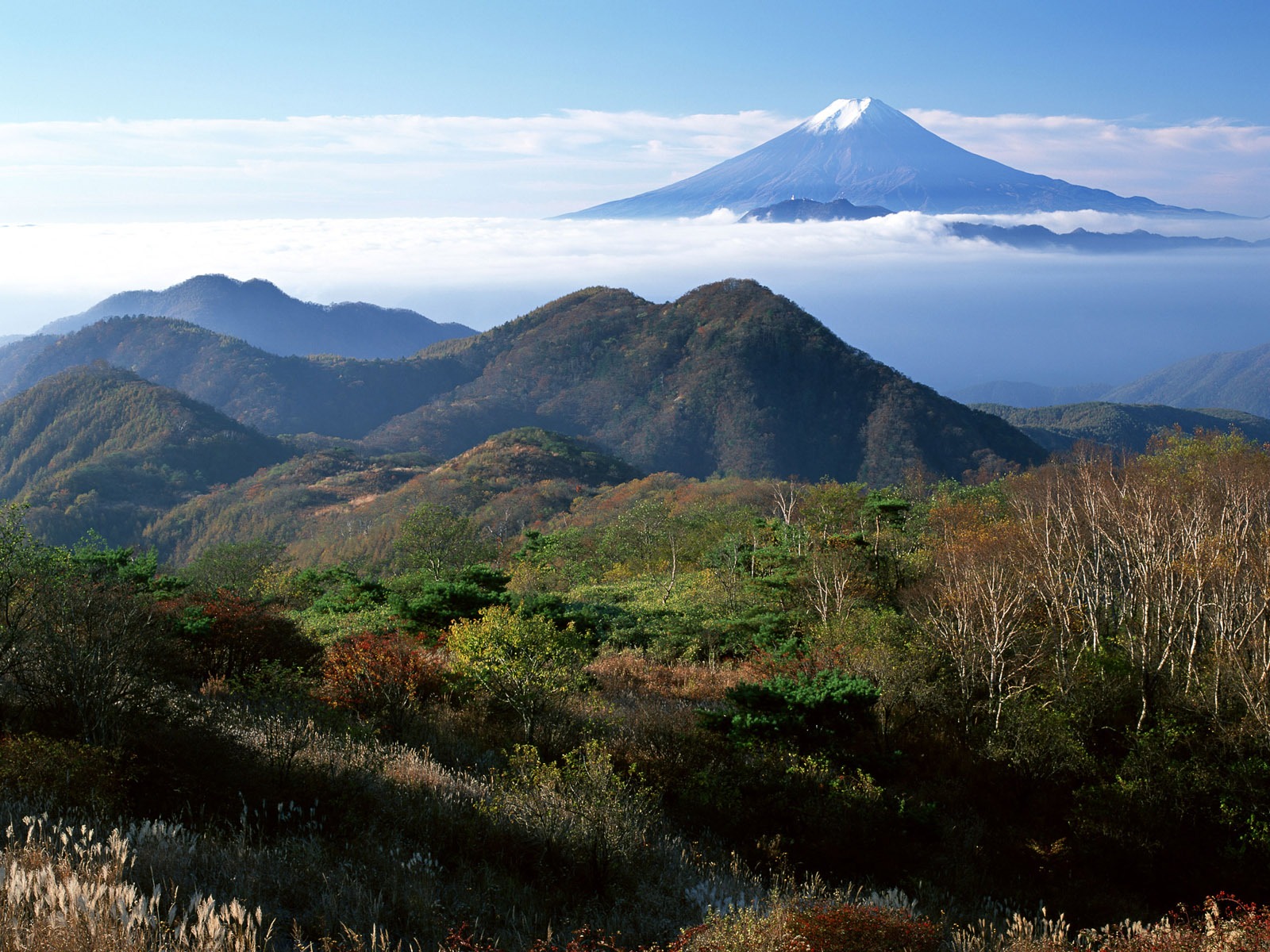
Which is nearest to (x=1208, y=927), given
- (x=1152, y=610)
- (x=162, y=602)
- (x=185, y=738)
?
(x=185, y=738)

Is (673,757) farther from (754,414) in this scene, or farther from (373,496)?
(754,414)

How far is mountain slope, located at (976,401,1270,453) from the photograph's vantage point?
491 ft

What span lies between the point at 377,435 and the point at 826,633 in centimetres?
18054

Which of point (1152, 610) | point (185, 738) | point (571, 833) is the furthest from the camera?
point (1152, 610)

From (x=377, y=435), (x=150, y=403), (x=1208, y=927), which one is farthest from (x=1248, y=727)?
(x=377, y=435)

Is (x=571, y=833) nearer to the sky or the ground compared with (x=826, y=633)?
nearer to the sky

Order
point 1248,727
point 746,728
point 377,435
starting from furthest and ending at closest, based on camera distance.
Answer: point 377,435 → point 1248,727 → point 746,728

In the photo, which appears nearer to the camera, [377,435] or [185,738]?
[185,738]

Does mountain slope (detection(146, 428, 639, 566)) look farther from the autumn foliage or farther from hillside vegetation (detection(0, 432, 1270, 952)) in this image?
the autumn foliage

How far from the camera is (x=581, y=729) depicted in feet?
39.5

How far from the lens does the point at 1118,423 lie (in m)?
160

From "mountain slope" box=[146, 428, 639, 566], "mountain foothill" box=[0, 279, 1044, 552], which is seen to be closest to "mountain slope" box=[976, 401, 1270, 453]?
"mountain foothill" box=[0, 279, 1044, 552]

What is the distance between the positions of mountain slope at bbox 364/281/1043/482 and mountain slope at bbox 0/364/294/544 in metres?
35.1

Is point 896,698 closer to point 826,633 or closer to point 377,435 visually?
point 826,633
